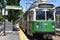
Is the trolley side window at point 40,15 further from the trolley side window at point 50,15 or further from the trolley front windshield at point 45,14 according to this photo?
the trolley side window at point 50,15

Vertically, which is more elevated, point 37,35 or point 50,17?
point 50,17

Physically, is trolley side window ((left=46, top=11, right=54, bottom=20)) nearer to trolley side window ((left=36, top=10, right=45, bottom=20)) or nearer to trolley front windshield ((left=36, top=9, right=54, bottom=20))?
trolley front windshield ((left=36, top=9, right=54, bottom=20))

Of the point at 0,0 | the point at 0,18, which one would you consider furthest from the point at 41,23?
the point at 0,18

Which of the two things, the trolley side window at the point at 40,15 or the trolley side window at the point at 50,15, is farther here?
the trolley side window at the point at 50,15

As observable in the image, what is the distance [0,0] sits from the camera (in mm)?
45250

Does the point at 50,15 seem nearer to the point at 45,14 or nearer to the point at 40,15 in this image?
the point at 45,14

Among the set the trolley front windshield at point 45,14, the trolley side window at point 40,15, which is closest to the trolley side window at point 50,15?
the trolley front windshield at point 45,14

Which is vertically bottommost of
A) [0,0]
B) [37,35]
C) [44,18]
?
[37,35]

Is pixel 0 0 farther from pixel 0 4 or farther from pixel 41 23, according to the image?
pixel 41 23

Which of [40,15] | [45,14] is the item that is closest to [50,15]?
[45,14]

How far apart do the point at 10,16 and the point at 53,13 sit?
3722 cm

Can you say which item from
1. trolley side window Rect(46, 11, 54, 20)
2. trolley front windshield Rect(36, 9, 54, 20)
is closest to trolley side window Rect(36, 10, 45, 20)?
trolley front windshield Rect(36, 9, 54, 20)

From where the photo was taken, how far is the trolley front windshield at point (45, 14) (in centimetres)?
1822

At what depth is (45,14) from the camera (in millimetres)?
18297
